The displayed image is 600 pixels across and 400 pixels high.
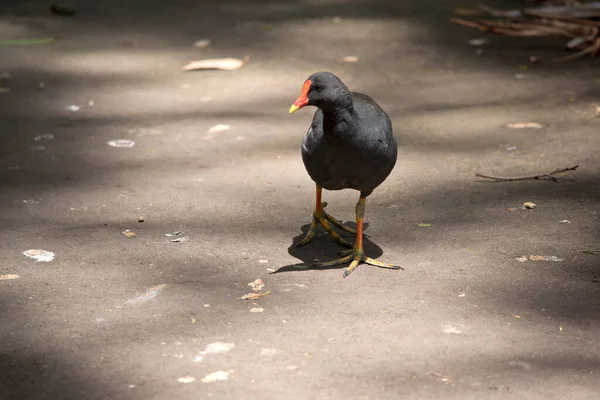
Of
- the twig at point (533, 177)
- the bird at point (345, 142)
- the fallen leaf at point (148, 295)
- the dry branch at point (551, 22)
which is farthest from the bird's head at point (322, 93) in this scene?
the dry branch at point (551, 22)

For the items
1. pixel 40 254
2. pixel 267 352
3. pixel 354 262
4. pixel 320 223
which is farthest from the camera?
pixel 320 223

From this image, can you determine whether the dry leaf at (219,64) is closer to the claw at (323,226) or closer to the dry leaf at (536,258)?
the claw at (323,226)

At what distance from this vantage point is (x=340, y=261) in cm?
405

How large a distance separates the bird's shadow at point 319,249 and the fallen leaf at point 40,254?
1022 mm

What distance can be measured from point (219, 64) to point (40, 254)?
329 centimetres

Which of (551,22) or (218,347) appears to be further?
(551,22)

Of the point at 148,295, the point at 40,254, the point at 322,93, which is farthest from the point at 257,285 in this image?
the point at 40,254

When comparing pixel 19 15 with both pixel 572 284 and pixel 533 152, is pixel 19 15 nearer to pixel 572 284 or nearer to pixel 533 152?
pixel 533 152

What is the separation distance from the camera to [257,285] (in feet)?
12.5

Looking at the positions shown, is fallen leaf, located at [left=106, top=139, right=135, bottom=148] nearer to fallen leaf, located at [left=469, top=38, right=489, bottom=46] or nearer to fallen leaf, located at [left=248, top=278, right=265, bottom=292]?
fallen leaf, located at [left=248, top=278, right=265, bottom=292]

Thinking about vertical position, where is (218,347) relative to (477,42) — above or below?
below

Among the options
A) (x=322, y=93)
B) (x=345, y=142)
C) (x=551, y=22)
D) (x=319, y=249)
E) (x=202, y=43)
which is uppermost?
(x=322, y=93)

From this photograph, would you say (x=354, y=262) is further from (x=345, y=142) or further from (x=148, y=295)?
(x=148, y=295)

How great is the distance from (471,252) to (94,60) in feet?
13.7
